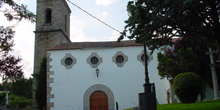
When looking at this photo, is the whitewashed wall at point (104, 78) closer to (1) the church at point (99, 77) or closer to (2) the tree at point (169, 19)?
(1) the church at point (99, 77)

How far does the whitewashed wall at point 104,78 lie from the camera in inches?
650

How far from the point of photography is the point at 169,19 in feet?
24.7

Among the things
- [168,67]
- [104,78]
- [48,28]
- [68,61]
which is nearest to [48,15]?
[48,28]

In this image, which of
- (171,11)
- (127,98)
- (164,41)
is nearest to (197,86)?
(164,41)

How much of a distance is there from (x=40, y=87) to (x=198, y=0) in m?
14.5

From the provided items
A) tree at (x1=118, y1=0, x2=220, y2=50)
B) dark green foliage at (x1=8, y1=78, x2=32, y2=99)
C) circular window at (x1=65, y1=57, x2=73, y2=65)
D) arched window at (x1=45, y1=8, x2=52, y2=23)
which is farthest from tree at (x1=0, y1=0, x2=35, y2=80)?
dark green foliage at (x1=8, y1=78, x2=32, y2=99)

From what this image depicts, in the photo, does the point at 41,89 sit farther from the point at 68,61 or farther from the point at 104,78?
the point at 104,78

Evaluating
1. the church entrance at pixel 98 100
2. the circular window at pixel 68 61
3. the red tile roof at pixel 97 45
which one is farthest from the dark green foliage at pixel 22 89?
the church entrance at pixel 98 100

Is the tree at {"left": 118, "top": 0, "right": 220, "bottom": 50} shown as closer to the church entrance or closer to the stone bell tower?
the church entrance

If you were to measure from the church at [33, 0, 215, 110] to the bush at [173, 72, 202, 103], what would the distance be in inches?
181

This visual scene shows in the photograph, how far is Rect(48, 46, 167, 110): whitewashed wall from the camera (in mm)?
16516

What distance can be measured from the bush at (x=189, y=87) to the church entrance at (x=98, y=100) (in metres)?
6.56

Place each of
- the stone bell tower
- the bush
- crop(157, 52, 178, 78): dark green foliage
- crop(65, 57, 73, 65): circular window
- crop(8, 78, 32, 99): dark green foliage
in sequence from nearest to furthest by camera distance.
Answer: the bush → crop(157, 52, 178, 78): dark green foliage → crop(65, 57, 73, 65): circular window → the stone bell tower → crop(8, 78, 32, 99): dark green foliage

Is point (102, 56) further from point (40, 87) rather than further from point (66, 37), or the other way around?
point (66, 37)
